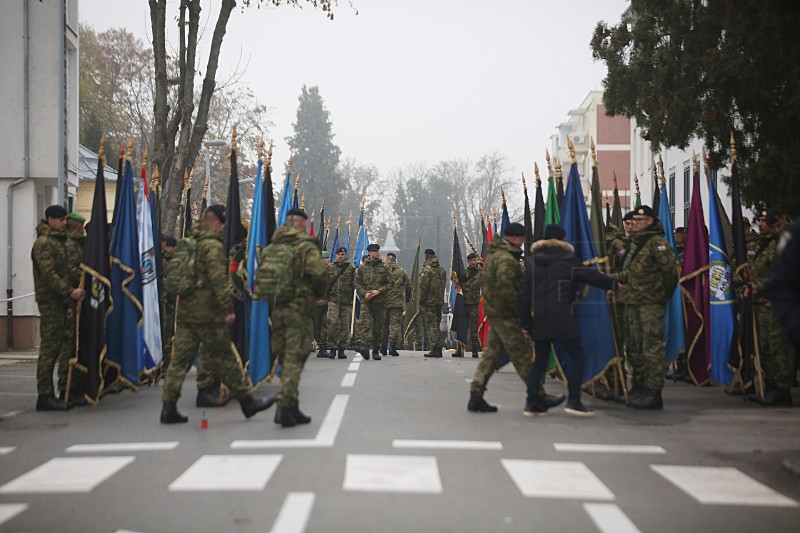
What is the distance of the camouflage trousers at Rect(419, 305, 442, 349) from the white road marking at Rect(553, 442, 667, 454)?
12883 mm

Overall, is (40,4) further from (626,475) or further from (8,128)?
(626,475)

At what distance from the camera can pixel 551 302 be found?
1088 centimetres

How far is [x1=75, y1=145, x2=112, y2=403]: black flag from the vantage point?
1182 cm

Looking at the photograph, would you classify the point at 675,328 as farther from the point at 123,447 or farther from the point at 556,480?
the point at 123,447

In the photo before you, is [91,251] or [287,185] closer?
[91,251]

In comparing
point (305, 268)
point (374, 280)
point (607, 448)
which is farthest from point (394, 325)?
point (607, 448)

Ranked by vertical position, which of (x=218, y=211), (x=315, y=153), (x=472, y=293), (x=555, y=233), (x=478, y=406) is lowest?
(x=478, y=406)

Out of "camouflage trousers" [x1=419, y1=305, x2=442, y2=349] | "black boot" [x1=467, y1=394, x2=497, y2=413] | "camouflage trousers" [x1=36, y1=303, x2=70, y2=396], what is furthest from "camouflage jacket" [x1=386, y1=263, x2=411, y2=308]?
"camouflage trousers" [x1=36, y1=303, x2=70, y2=396]

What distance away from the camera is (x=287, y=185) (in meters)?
14.7

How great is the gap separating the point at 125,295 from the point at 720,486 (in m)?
7.97

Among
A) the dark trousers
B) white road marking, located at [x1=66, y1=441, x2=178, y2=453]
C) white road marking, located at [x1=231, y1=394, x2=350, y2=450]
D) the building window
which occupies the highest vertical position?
the building window

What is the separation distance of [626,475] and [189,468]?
3.19 m

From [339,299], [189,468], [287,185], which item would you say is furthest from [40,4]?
[189,468]

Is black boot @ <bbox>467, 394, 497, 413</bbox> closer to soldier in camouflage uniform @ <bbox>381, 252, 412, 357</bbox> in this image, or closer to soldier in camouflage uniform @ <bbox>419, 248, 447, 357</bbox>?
soldier in camouflage uniform @ <bbox>381, 252, 412, 357</bbox>
